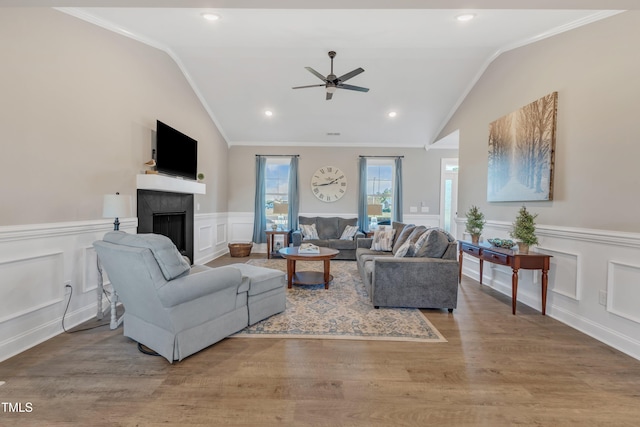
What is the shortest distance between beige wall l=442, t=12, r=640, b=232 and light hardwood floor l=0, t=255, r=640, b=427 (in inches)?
48.9

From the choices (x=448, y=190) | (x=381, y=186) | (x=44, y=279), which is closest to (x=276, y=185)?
(x=381, y=186)

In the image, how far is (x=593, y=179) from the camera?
260cm

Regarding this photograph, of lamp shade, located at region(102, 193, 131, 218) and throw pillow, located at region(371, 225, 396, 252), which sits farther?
throw pillow, located at region(371, 225, 396, 252)

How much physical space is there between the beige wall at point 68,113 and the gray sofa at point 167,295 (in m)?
0.84

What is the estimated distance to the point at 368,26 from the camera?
329 cm

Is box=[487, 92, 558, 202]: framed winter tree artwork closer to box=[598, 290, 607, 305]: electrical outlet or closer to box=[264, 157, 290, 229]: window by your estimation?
box=[598, 290, 607, 305]: electrical outlet

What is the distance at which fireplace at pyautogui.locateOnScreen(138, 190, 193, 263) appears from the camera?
361cm

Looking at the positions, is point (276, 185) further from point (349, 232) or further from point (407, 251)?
point (407, 251)

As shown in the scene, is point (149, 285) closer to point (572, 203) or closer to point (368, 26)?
point (368, 26)

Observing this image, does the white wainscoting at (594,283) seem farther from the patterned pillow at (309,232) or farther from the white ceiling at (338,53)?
the patterned pillow at (309,232)

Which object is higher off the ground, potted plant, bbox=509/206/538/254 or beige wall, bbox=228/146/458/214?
beige wall, bbox=228/146/458/214

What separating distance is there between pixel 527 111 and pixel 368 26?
7.30 feet

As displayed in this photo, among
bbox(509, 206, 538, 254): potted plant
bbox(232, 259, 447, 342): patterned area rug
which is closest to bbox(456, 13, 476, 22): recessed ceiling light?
bbox(509, 206, 538, 254): potted plant

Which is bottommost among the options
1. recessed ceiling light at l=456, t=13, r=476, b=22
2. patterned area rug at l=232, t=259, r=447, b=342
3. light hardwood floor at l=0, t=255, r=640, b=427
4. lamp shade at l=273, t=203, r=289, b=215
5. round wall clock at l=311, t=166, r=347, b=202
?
light hardwood floor at l=0, t=255, r=640, b=427
